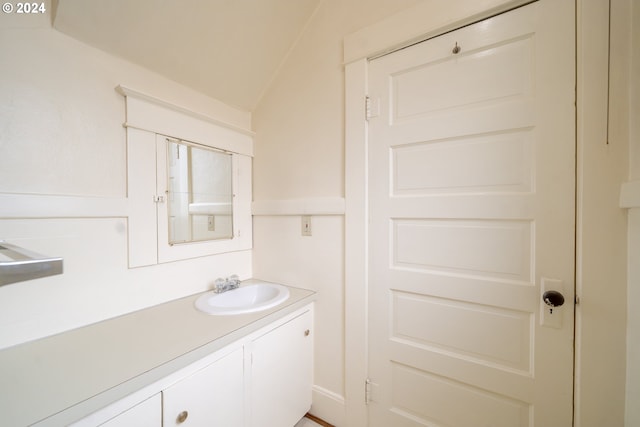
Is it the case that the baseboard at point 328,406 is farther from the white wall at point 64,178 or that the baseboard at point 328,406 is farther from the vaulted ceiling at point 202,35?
the vaulted ceiling at point 202,35

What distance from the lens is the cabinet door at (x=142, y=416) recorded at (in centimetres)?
A: 73

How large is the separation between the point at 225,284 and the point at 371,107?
1.35m

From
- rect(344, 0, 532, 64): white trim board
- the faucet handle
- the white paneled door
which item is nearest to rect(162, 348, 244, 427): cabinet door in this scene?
the faucet handle

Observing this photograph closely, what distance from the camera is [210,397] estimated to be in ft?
3.15

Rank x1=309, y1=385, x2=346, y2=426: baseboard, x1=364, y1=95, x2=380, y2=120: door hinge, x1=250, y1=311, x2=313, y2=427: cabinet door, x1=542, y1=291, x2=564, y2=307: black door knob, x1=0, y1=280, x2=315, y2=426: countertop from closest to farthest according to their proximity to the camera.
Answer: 1. x1=0, y1=280, x2=315, y2=426: countertop
2. x1=542, y1=291, x2=564, y2=307: black door knob
3. x1=250, y1=311, x2=313, y2=427: cabinet door
4. x1=364, y1=95, x2=380, y2=120: door hinge
5. x1=309, y1=385, x2=346, y2=426: baseboard

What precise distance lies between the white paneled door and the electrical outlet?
421 mm

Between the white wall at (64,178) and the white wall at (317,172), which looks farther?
the white wall at (317,172)

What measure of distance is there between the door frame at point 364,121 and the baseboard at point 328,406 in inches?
1.9

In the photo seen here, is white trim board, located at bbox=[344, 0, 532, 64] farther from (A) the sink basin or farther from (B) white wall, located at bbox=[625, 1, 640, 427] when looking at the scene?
(A) the sink basin

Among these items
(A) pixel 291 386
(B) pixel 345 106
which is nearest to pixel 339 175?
(B) pixel 345 106

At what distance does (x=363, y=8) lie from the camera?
1.34 meters

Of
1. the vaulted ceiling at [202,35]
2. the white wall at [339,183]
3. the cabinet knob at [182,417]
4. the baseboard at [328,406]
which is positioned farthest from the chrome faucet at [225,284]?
the vaulted ceiling at [202,35]

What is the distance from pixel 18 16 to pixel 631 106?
7.44ft

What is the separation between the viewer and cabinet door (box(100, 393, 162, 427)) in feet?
2.39
